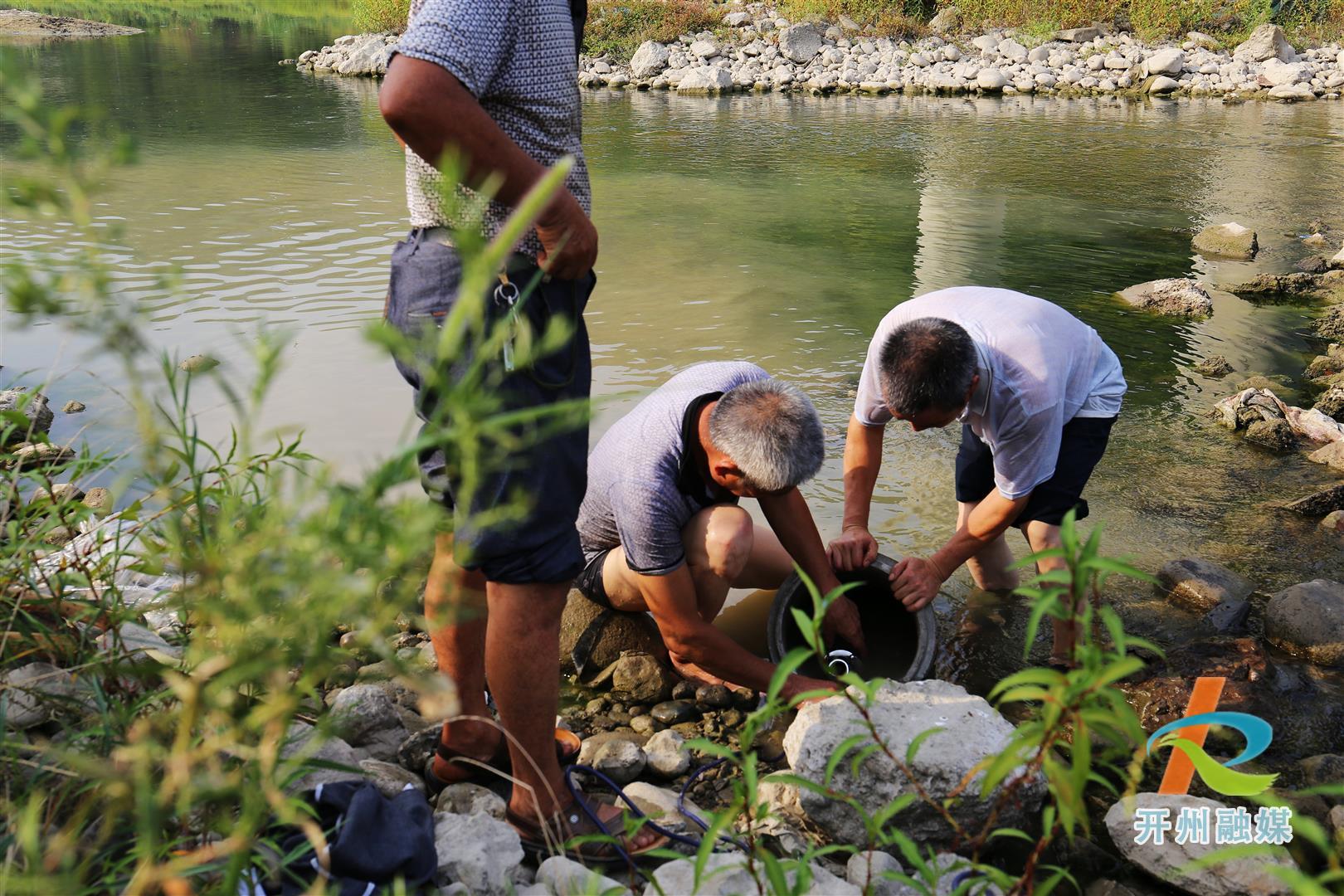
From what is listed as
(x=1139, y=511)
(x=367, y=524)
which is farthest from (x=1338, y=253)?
(x=367, y=524)

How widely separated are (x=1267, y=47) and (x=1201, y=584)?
21149 millimetres

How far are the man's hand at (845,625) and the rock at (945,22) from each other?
23307 mm

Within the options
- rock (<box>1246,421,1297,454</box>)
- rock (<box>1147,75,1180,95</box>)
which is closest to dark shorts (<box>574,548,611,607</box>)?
rock (<box>1246,421,1297,454</box>)

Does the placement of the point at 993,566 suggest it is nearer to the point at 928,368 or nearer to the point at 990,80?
the point at 928,368

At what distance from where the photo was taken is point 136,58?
24.0m

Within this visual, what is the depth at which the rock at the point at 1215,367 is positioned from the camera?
6164 millimetres

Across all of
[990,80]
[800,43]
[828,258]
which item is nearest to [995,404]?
[828,258]

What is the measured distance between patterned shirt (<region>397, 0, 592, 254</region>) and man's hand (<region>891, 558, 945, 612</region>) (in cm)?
159

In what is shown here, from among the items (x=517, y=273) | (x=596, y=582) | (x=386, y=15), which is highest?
(x=386, y=15)

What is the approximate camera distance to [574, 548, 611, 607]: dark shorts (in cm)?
345

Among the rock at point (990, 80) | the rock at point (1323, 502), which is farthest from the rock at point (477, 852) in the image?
the rock at point (990, 80)

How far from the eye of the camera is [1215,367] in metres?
6.19

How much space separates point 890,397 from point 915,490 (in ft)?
6.20

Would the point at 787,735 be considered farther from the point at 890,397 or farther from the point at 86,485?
the point at 86,485
